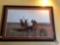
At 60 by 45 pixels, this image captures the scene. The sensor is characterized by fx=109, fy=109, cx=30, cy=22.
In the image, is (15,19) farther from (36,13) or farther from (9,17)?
(36,13)

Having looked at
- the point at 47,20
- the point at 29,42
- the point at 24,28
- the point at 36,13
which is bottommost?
the point at 29,42

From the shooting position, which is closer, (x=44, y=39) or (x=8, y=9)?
(x=44, y=39)

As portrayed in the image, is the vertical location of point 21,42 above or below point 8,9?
below

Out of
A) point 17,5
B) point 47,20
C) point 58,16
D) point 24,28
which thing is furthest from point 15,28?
point 58,16
